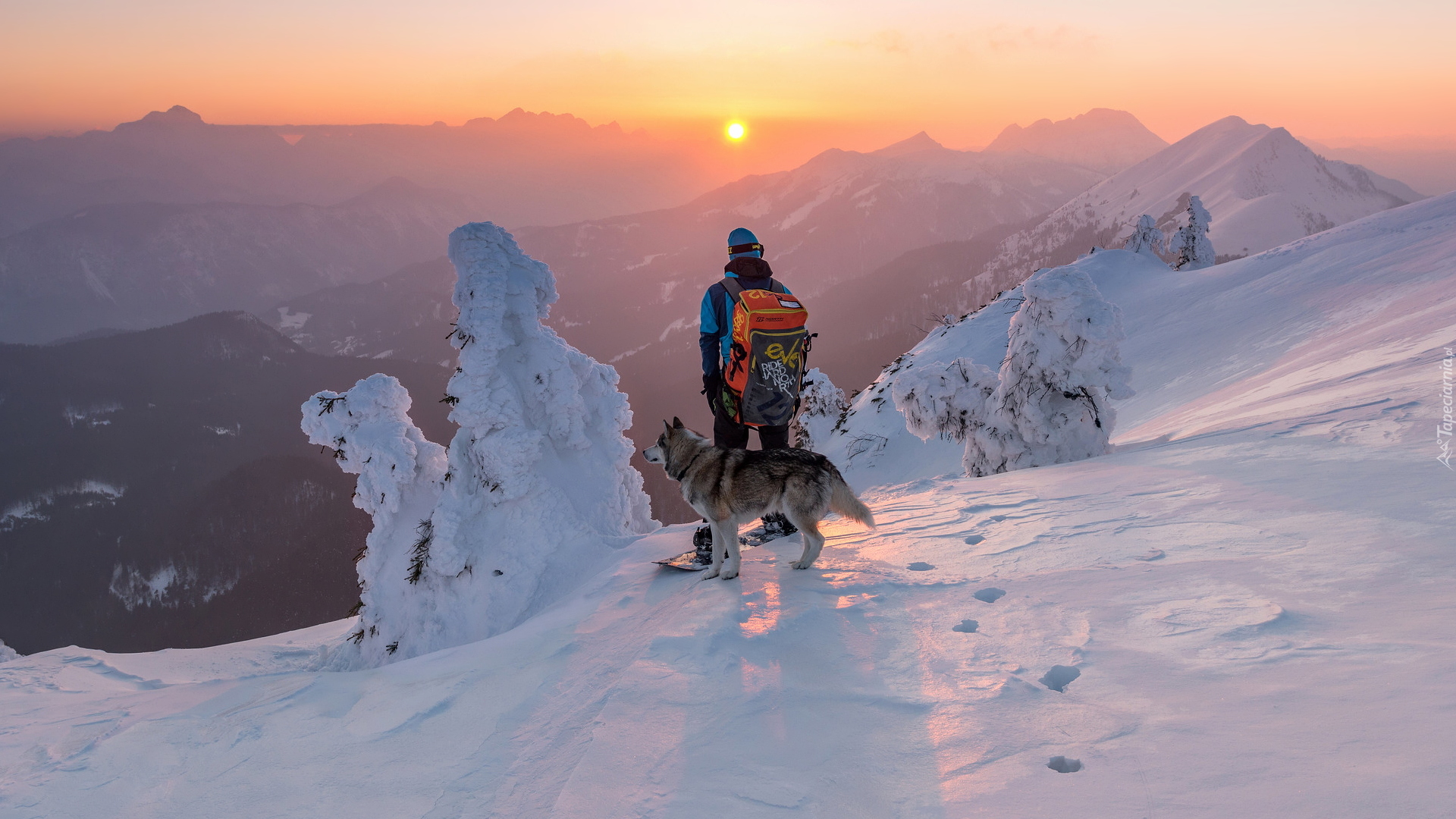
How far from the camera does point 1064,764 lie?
278cm

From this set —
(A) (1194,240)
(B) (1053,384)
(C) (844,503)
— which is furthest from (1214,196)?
(C) (844,503)

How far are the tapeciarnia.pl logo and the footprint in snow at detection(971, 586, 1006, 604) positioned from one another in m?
3.56

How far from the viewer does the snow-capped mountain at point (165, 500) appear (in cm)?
10294

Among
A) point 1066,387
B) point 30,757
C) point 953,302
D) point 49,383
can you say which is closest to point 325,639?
point 30,757

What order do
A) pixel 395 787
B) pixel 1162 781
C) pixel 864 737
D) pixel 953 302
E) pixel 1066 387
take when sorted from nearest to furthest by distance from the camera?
1. pixel 1162 781
2. pixel 864 737
3. pixel 395 787
4. pixel 1066 387
5. pixel 953 302

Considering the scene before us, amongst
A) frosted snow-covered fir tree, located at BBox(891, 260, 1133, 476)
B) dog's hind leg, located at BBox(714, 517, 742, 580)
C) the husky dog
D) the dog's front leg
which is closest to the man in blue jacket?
the husky dog

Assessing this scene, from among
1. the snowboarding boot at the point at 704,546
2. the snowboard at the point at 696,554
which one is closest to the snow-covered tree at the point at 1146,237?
the snowboard at the point at 696,554

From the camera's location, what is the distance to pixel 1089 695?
10.5 ft

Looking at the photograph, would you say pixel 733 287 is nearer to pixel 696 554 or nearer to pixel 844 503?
pixel 844 503

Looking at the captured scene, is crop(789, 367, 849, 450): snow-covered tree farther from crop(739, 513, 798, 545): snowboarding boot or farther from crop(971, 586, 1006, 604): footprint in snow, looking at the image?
crop(971, 586, 1006, 604): footprint in snow

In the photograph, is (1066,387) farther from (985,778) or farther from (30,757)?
(30,757)

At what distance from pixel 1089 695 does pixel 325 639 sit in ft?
85.6

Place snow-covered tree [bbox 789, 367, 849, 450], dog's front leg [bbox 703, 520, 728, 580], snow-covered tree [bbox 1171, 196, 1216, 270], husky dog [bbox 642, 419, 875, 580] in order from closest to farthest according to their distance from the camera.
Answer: husky dog [bbox 642, 419, 875, 580] < dog's front leg [bbox 703, 520, 728, 580] < snow-covered tree [bbox 789, 367, 849, 450] < snow-covered tree [bbox 1171, 196, 1216, 270]

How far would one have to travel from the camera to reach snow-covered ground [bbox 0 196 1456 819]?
8.52 ft
